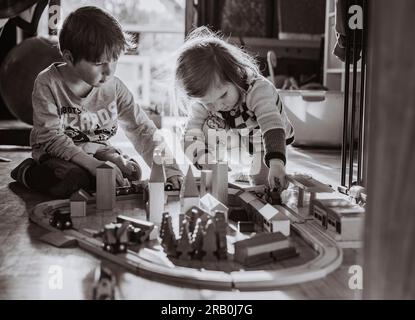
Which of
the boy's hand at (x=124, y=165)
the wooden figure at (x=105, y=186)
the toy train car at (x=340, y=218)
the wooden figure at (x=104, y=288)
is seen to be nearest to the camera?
the wooden figure at (x=104, y=288)

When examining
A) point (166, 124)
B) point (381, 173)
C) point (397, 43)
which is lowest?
point (166, 124)

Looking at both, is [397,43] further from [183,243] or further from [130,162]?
[130,162]

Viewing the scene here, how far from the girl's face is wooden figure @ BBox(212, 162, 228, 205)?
238mm

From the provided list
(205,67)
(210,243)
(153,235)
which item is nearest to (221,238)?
(210,243)

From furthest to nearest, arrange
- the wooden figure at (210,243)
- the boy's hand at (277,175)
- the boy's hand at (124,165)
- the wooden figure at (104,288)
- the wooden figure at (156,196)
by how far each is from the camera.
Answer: the boy's hand at (124,165) < the boy's hand at (277,175) < the wooden figure at (156,196) < the wooden figure at (210,243) < the wooden figure at (104,288)

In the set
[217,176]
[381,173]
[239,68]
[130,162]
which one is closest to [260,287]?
[381,173]

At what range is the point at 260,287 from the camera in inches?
28.7

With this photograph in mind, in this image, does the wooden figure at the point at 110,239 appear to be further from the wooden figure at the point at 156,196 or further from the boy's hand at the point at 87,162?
the boy's hand at the point at 87,162

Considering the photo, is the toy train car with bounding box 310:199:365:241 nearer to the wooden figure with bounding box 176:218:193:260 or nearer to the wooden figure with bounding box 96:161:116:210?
the wooden figure with bounding box 176:218:193:260

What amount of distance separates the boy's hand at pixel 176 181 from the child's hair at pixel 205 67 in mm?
214

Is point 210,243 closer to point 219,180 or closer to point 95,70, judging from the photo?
point 219,180

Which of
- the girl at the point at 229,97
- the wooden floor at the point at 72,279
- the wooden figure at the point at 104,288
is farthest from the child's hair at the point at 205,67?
the wooden figure at the point at 104,288

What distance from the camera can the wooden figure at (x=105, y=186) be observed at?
118cm

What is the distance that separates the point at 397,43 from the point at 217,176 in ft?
2.56
